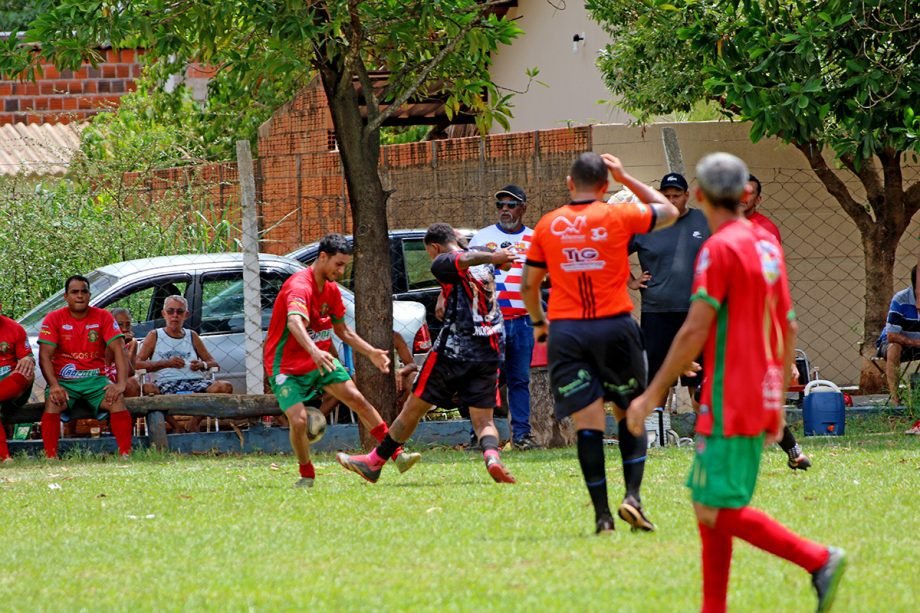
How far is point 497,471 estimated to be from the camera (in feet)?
31.9

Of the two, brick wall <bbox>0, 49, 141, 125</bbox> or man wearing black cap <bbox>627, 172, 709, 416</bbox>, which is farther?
brick wall <bbox>0, 49, 141, 125</bbox>

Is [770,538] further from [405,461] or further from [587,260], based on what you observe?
[405,461]

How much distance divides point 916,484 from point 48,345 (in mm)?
7686

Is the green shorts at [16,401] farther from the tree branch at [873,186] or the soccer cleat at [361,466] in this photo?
the tree branch at [873,186]

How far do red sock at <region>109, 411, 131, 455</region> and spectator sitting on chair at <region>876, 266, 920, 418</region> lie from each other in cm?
678

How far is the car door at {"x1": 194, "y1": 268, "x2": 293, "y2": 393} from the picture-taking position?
14.6 metres

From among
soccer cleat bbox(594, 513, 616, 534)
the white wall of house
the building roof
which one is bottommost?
soccer cleat bbox(594, 513, 616, 534)

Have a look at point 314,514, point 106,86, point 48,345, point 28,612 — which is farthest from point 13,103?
point 28,612

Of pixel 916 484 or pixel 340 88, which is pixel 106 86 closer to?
pixel 340 88

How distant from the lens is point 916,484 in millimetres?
9258

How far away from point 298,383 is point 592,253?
3.20 meters

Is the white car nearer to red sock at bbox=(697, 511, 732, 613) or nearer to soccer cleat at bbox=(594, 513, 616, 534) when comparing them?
soccer cleat at bbox=(594, 513, 616, 534)

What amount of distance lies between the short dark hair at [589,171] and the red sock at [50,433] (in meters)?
7.09

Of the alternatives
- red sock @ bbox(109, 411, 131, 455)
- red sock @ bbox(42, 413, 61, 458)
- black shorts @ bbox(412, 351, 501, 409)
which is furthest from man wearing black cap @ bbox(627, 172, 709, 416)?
red sock @ bbox(42, 413, 61, 458)
